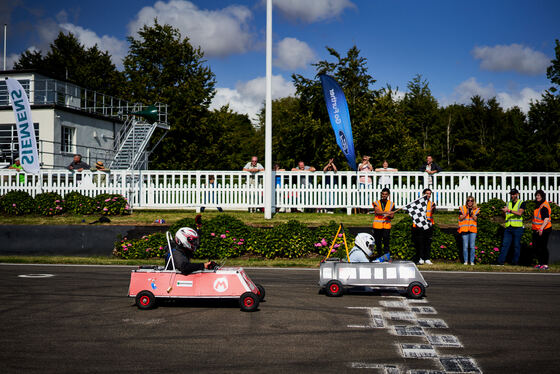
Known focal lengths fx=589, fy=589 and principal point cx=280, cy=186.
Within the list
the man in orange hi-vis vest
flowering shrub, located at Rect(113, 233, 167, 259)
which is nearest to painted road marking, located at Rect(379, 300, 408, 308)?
the man in orange hi-vis vest

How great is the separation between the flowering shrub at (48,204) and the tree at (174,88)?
27.6 meters

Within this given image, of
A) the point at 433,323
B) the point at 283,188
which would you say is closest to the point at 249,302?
the point at 433,323

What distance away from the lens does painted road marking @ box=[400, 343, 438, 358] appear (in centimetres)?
630

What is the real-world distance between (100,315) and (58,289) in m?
2.76

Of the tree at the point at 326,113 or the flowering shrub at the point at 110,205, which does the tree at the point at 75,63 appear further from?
the flowering shrub at the point at 110,205

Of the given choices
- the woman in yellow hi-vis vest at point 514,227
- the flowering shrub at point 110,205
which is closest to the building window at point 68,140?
the flowering shrub at point 110,205

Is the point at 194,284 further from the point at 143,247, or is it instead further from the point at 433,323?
the point at 143,247

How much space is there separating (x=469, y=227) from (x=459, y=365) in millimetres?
10061

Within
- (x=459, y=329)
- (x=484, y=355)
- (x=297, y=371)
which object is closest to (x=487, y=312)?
(x=459, y=329)

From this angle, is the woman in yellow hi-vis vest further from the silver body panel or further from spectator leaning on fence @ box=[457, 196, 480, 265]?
the silver body panel

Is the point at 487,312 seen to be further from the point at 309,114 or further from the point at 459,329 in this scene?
the point at 309,114

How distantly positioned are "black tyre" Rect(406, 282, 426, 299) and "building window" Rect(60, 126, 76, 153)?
92.7 feet

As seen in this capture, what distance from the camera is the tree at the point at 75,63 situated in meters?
62.1

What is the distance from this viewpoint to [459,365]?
5891 millimetres
